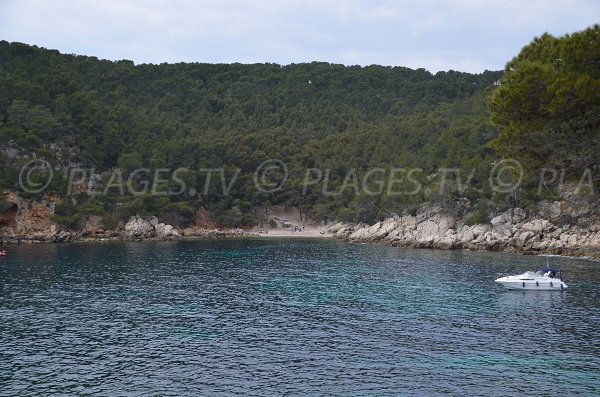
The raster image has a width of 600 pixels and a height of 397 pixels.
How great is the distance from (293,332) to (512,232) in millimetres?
60902

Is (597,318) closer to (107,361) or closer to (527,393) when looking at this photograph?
(527,393)

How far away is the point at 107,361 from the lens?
1128 inches

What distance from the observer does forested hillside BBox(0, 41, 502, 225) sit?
112 metres

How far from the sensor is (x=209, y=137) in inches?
6014

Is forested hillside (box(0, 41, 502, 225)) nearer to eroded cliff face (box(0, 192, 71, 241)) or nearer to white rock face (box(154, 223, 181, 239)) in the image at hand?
eroded cliff face (box(0, 192, 71, 241))

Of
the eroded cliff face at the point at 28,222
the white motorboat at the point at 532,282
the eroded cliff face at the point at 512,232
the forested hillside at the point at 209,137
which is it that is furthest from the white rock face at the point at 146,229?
the white motorboat at the point at 532,282

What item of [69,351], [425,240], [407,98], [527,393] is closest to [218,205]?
[425,240]

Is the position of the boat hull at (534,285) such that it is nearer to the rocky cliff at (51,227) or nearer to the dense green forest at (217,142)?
the dense green forest at (217,142)

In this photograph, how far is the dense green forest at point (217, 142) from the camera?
110062mm

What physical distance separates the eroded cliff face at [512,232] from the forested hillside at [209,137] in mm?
4772

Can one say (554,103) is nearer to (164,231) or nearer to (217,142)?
(164,231)

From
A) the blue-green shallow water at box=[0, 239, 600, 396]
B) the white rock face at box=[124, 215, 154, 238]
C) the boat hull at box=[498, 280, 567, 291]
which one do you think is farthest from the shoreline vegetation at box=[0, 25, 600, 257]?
the blue-green shallow water at box=[0, 239, 600, 396]

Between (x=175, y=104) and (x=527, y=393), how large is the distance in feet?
571

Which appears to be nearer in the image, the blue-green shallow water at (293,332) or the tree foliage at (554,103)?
the blue-green shallow water at (293,332)
